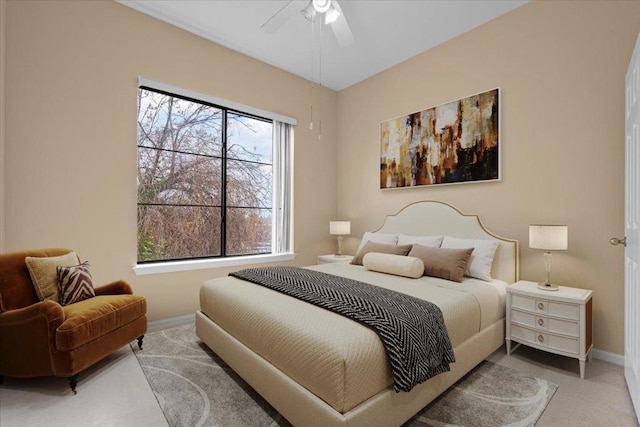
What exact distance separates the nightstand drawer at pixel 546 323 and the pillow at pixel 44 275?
3652 millimetres

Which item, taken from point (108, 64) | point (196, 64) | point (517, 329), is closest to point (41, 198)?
point (108, 64)

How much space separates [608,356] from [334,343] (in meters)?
2.57

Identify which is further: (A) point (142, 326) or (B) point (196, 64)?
(B) point (196, 64)

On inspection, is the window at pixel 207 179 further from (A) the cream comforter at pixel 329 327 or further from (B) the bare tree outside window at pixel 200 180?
(A) the cream comforter at pixel 329 327

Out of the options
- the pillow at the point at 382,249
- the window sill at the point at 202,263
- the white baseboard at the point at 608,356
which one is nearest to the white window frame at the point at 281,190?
the window sill at the point at 202,263

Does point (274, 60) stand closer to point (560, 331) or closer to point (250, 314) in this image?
point (250, 314)

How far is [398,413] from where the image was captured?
5.19 feet

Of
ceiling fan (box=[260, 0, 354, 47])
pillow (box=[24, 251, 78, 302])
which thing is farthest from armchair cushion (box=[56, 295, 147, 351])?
ceiling fan (box=[260, 0, 354, 47])

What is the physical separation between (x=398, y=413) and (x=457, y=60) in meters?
3.55

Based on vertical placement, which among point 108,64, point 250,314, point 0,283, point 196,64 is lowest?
point 250,314

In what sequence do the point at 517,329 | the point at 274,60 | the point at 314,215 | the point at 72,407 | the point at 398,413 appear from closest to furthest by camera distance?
the point at 398,413
the point at 72,407
the point at 517,329
the point at 274,60
the point at 314,215

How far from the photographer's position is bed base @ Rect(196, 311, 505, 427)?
141cm

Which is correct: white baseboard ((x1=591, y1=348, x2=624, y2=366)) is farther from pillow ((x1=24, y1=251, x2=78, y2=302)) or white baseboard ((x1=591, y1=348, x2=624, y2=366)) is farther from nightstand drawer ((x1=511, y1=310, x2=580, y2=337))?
pillow ((x1=24, y1=251, x2=78, y2=302))

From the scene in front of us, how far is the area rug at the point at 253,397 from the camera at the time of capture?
1.75 metres
